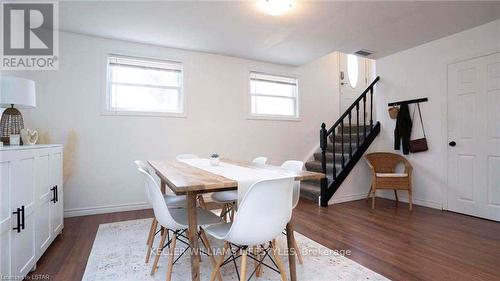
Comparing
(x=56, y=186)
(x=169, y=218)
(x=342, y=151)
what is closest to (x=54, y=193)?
(x=56, y=186)

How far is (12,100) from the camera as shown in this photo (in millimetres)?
2021

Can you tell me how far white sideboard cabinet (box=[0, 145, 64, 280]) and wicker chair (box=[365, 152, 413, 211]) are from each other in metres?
3.95

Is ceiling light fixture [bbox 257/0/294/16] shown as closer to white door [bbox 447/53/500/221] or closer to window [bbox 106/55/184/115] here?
window [bbox 106/55/184/115]

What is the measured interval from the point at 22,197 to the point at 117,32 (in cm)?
244

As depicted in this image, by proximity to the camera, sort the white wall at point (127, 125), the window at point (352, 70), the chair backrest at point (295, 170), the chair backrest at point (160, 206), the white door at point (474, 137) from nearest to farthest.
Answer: the chair backrest at point (160, 206) < the chair backrest at point (295, 170) < the white door at point (474, 137) < the white wall at point (127, 125) < the window at point (352, 70)

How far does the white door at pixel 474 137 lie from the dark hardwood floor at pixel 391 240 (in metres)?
0.28

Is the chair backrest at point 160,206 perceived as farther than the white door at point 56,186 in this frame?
No

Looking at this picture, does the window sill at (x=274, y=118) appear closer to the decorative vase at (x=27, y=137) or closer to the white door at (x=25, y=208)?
the decorative vase at (x=27, y=137)

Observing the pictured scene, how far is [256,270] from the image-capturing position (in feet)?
6.03

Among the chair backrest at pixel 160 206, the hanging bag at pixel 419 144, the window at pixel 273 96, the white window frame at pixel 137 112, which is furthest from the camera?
the window at pixel 273 96

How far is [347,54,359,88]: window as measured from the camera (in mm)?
5562

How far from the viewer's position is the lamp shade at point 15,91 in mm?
1976

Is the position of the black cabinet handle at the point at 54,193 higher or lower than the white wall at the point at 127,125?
lower

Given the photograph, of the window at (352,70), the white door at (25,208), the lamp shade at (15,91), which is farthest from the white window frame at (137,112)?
the window at (352,70)
